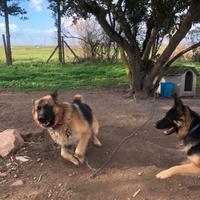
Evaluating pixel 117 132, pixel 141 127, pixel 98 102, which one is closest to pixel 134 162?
pixel 117 132

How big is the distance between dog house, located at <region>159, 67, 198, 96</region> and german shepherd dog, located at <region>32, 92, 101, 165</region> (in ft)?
23.6

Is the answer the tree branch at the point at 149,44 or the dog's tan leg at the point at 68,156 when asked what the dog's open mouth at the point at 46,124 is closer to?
the dog's tan leg at the point at 68,156

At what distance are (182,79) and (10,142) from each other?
7674 millimetres

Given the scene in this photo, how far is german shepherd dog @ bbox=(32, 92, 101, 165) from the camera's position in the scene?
582 cm

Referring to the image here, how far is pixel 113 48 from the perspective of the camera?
80.0 ft

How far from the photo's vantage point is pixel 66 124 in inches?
237

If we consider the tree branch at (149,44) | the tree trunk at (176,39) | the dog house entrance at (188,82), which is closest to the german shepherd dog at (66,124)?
the tree trunk at (176,39)

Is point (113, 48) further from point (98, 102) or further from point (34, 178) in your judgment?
point (34, 178)

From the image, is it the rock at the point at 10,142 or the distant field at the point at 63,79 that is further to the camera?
the distant field at the point at 63,79

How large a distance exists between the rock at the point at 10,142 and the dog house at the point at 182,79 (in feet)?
23.5

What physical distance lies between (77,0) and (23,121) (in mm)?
4259

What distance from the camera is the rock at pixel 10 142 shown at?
647 centimetres

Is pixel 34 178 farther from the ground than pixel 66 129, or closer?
closer

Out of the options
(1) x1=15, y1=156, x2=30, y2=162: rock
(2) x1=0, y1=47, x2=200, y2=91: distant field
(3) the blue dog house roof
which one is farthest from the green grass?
(1) x1=15, y1=156, x2=30, y2=162: rock
